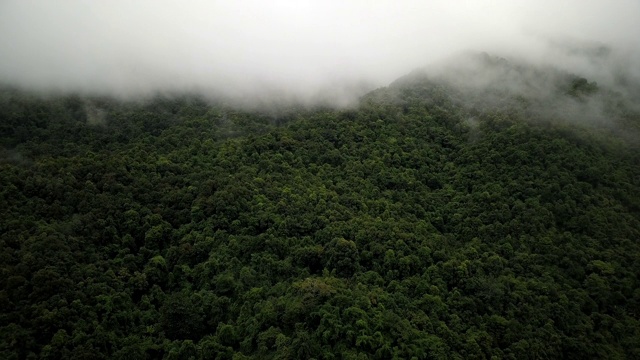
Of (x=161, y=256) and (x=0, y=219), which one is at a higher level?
(x=0, y=219)

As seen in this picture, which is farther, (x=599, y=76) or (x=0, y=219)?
(x=599, y=76)

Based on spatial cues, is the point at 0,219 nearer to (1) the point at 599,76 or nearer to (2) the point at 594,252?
(2) the point at 594,252

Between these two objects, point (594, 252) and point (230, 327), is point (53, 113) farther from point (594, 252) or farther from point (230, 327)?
point (594, 252)

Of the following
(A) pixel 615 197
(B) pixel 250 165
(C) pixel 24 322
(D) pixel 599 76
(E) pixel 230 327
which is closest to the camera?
(C) pixel 24 322

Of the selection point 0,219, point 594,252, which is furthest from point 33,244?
point 594,252

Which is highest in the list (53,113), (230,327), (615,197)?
(53,113)

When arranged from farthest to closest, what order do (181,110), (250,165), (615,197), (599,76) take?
(599,76)
(181,110)
(250,165)
(615,197)
